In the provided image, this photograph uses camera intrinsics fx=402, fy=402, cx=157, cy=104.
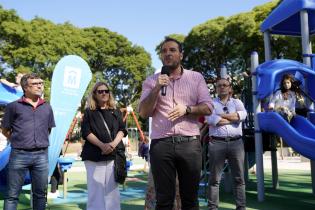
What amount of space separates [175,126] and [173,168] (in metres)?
0.31

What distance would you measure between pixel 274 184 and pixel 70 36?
2713 cm

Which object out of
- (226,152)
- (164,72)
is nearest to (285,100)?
(226,152)

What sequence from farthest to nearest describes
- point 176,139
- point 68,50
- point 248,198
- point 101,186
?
point 68,50, point 248,198, point 101,186, point 176,139

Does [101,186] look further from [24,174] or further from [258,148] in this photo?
[258,148]

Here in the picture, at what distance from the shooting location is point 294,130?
19.6 feet

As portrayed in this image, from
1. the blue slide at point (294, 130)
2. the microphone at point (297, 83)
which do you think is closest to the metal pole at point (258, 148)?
the blue slide at point (294, 130)

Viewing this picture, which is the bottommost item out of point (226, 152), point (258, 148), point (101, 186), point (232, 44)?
point (101, 186)

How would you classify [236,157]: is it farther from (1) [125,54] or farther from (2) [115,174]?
(1) [125,54]

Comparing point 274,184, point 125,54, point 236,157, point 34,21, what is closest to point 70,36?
point 34,21

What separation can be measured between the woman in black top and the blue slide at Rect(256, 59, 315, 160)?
2.74m

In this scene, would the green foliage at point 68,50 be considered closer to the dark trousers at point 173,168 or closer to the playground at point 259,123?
the playground at point 259,123

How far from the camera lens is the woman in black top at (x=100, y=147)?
4457 millimetres

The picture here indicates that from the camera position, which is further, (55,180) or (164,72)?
(55,180)

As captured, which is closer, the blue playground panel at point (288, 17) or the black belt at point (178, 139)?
the black belt at point (178, 139)
